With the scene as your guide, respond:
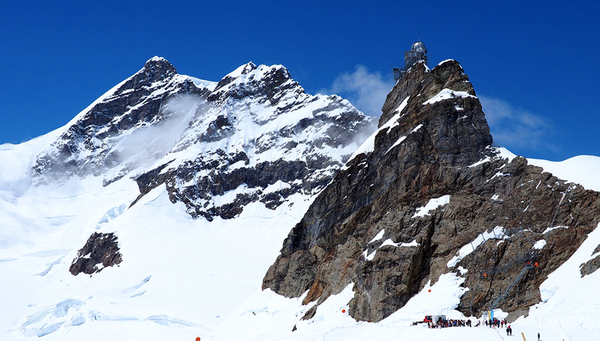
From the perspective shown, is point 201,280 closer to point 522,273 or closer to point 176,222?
point 176,222

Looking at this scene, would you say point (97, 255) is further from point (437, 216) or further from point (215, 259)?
point (437, 216)

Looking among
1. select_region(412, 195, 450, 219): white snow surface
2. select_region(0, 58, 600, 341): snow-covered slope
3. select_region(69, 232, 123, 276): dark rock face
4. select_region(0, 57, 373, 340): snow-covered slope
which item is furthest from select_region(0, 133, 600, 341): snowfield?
select_region(412, 195, 450, 219): white snow surface

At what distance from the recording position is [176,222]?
16188 cm

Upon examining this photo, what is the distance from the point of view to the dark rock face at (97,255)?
149m

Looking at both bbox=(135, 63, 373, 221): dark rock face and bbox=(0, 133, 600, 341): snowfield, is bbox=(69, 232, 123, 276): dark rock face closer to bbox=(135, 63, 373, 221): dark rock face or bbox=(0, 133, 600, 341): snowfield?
bbox=(0, 133, 600, 341): snowfield

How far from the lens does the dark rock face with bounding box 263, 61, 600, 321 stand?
172 ft

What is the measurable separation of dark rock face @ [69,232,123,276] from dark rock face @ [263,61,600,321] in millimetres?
82623

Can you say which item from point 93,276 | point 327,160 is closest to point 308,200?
point 327,160

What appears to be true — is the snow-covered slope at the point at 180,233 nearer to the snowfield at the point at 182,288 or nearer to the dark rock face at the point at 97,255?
the snowfield at the point at 182,288

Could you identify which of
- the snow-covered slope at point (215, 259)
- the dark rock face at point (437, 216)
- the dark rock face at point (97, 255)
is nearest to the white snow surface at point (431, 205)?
the dark rock face at point (437, 216)

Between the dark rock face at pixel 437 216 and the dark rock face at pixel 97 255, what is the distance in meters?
82.6

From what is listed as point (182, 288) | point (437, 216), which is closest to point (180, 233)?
point (182, 288)

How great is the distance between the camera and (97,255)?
153 m

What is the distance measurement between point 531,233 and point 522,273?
402 centimetres
